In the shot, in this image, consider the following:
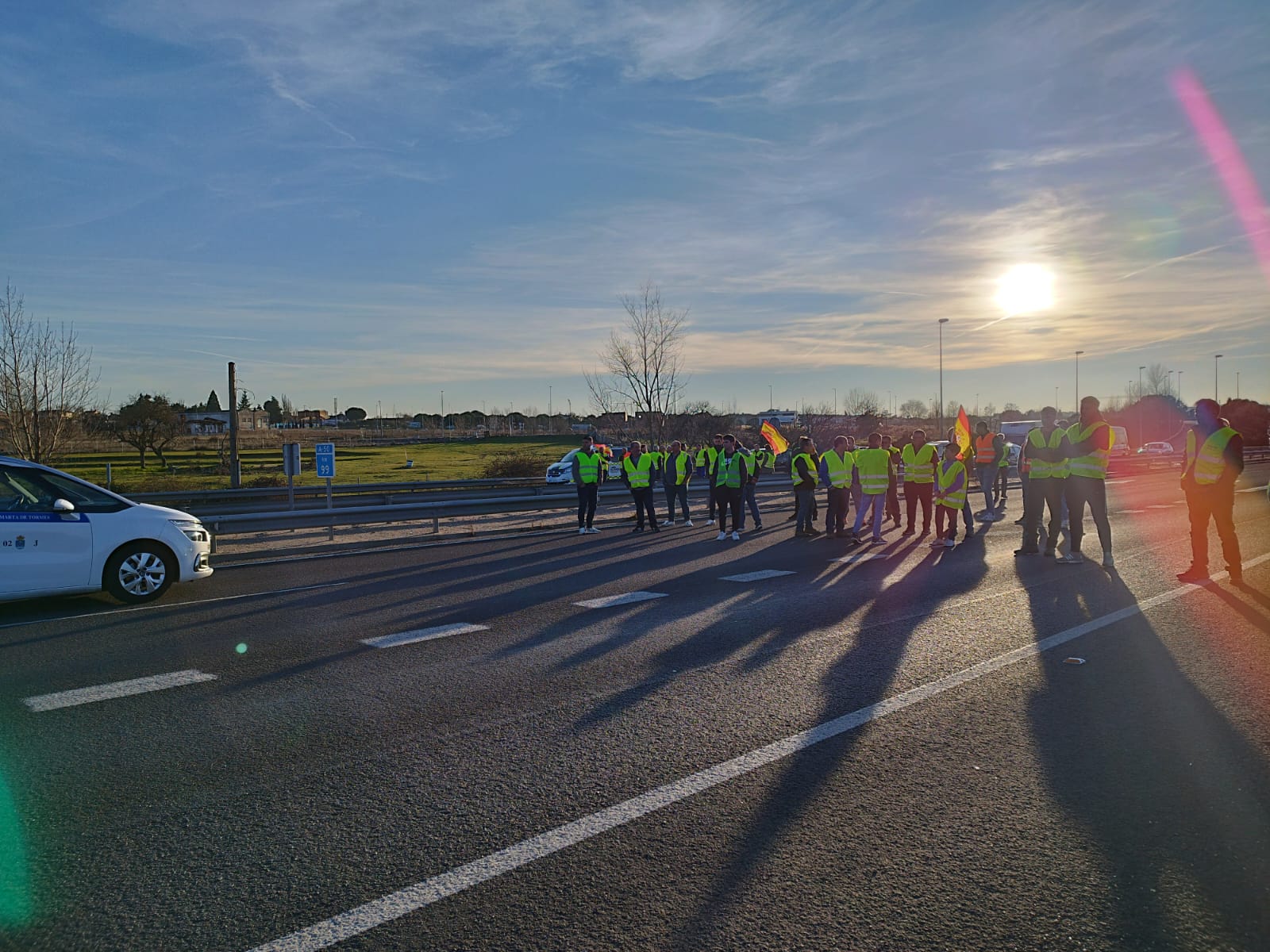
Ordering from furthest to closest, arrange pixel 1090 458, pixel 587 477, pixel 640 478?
pixel 640 478, pixel 587 477, pixel 1090 458

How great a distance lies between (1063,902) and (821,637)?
14.9ft

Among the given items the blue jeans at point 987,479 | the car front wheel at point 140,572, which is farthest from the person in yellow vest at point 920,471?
the car front wheel at point 140,572

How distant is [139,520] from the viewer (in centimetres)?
995

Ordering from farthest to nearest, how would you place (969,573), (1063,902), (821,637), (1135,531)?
(1135,531), (969,573), (821,637), (1063,902)

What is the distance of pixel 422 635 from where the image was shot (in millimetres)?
8305

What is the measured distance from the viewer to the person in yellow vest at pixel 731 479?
646 inches

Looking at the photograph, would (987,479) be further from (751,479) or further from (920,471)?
(751,479)

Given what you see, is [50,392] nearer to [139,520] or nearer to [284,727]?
[139,520]

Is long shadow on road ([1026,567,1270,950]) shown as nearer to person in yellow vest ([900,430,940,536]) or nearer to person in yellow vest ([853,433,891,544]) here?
person in yellow vest ([853,433,891,544])

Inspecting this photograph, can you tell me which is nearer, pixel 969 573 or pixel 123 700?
pixel 123 700

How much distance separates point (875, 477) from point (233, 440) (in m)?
28.9

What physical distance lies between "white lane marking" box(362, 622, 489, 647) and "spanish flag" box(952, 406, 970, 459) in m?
9.07

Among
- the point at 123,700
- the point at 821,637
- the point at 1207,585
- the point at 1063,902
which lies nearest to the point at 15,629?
the point at 123,700

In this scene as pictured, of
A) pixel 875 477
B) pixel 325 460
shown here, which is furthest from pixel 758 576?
pixel 325 460
